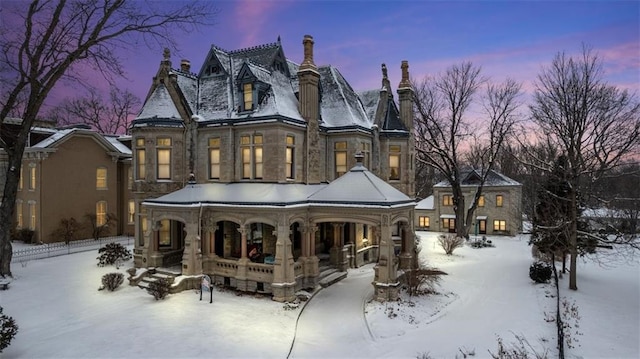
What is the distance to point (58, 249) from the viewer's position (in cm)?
2722

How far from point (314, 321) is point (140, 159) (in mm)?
13927

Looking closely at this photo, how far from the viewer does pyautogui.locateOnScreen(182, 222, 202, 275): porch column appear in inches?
→ 730

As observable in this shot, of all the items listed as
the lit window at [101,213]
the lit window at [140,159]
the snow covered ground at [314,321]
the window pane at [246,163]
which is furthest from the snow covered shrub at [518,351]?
the lit window at [101,213]

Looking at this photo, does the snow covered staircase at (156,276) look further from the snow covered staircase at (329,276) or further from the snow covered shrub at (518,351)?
the snow covered shrub at (518,351)

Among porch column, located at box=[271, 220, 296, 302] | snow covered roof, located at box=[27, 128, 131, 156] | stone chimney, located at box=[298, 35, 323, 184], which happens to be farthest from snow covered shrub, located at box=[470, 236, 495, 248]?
snow covered roof, located at box=[27, 128, 131, 156]

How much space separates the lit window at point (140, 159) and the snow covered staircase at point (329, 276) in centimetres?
1153

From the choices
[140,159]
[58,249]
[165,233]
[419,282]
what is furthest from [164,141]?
[419,282]

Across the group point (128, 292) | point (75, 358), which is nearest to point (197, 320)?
point (75, 358)

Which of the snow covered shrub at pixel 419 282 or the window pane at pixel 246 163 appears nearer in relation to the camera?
the snow covered shrub at pixel 419 282

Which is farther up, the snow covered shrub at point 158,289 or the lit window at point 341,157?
the lit window at point 341,157

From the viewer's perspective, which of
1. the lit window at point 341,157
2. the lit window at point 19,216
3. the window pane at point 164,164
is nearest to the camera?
the window pane at point 164,164

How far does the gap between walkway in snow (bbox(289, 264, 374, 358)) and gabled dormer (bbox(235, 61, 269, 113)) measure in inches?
418

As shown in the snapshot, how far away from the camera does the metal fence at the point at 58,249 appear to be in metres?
24.6

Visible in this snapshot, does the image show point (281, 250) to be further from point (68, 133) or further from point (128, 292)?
point (68, 133)
